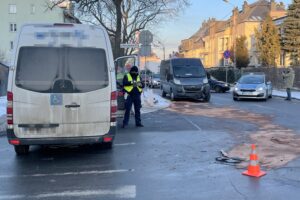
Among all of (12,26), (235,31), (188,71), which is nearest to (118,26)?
(188,71)

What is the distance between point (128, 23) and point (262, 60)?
15100 mm

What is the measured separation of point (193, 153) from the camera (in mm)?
9961

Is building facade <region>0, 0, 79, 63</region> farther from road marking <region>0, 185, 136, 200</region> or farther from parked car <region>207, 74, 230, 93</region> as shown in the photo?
road marking <region>0, 185, 136, 200</region>

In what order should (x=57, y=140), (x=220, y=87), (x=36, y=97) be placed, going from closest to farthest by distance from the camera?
1. (x=36, y=97)
2. (x=57, y=140)
3. (x=220, y=87)

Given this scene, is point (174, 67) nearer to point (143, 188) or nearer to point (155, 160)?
point (155, 160)

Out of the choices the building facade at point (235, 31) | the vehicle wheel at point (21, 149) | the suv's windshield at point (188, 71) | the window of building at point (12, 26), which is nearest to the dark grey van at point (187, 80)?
the suv's windshield at point (188, 71)

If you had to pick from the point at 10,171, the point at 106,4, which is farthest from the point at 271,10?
the point at 10,171

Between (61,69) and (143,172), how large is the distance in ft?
8.25

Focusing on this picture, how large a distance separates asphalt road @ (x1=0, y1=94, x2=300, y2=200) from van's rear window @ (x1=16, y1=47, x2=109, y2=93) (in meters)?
1.41

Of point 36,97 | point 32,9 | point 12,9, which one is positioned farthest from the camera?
point 32,9

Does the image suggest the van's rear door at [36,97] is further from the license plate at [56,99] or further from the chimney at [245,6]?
the chimney at [245,6]

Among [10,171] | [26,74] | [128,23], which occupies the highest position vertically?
[128,23]

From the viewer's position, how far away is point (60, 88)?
9.12 metres

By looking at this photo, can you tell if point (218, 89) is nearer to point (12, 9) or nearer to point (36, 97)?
point (36, 97)
